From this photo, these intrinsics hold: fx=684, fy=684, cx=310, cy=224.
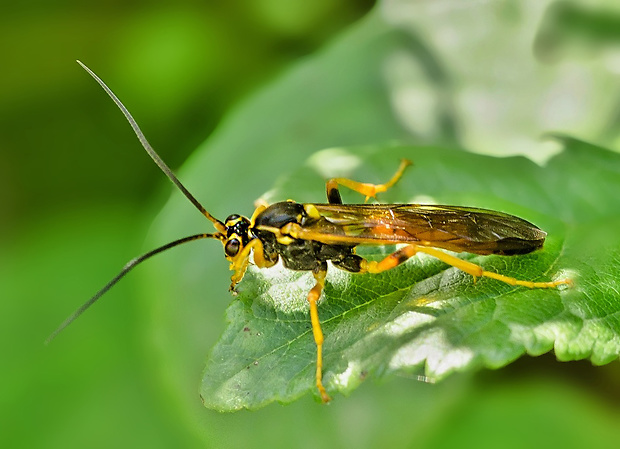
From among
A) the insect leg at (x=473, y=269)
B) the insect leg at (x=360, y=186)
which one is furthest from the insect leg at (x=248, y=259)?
the insect leg at (x=473, y=269)

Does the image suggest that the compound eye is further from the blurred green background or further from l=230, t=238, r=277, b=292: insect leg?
the blurred green background

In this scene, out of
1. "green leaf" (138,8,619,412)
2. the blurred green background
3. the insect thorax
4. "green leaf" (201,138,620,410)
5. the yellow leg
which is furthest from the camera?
the blurred green background

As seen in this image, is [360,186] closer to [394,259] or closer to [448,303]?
[394,259]

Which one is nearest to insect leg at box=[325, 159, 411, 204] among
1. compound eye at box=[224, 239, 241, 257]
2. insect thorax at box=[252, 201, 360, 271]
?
insect thorax at box=[252, 201, 360, 271]

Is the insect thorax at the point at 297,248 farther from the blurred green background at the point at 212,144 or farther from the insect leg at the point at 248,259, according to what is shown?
the blurred green background at the point at 212,144

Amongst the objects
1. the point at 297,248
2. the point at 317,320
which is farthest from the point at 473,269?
the point at 297,248

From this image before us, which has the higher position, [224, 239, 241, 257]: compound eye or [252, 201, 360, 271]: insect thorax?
[224, 239, 241, 257]: compound eye
